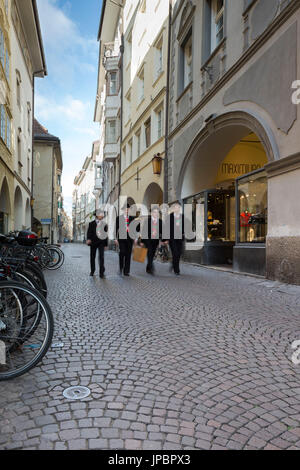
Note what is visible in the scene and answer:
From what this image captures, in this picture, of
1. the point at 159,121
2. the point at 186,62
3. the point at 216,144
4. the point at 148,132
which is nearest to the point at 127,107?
the point at 148,132

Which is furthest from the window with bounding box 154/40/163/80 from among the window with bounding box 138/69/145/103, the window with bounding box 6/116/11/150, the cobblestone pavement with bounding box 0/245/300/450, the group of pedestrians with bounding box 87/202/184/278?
the cobblestone pavement with bounding box 0/245/300/450

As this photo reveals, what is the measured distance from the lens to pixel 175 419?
2.09 meters

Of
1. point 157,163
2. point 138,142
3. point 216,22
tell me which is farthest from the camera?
point 138,142

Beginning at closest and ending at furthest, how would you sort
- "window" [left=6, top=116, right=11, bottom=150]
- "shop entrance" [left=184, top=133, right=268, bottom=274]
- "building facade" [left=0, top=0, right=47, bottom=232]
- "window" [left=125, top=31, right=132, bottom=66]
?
"shop entrance" [left=184, top=133, right=268, bottom=274]
"building facade" [left=0, top=0, right=47, bottom=232]
"window" [left=6, top=116, right=11, bottom=150]
"window" [left=125, top=31, right=132, bottom=66]

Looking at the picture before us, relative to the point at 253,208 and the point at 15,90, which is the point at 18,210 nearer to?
the point at 15,90

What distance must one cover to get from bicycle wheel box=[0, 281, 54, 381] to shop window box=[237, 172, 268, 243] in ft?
22.3

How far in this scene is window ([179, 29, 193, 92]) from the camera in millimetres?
14133

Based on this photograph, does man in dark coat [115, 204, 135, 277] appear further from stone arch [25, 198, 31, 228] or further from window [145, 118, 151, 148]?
stone arch [25, 198, 31, 228]

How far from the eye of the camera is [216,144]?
1212cm

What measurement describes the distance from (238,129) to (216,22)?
3.96 m

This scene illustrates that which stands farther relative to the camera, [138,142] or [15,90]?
[138,142]

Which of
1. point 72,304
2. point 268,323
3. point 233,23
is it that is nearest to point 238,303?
point 268,323

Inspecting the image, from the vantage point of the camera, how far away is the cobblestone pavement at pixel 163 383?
6.27 feet
